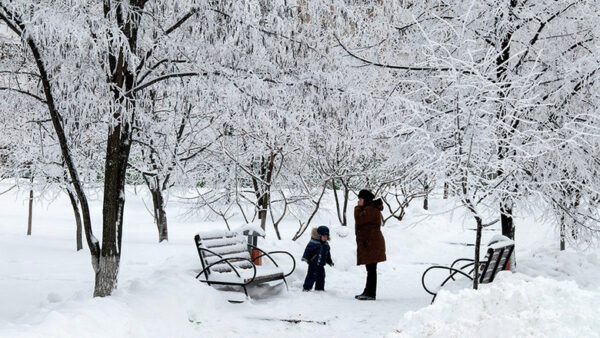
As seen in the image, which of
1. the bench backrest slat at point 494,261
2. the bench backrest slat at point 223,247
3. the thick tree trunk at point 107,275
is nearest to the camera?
the thick tree trunk at point 107,275

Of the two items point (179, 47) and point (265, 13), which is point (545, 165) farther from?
point (179, 47)

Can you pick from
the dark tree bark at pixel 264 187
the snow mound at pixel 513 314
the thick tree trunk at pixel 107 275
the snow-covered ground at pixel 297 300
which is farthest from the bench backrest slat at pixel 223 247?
the dark tree bark at pixel 264 187

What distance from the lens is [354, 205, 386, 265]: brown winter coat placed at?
838 cm

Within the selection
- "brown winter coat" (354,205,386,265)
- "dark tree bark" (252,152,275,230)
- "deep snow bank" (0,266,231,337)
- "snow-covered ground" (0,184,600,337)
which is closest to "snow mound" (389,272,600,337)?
"snow-covered ground" (0,184,600,337)

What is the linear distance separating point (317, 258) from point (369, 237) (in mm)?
845

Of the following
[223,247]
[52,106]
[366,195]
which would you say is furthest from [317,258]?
[52,106]

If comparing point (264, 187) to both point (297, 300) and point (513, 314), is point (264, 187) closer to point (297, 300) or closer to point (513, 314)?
point (297, 300)

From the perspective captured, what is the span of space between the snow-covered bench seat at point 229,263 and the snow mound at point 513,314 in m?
3.64

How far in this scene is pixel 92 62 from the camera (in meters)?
6.42

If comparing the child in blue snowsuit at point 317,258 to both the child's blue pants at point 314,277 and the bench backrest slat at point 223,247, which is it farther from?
the bench backrest slat at point 223,247

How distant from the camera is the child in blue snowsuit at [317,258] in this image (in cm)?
868

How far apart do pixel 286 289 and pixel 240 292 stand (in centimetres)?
69

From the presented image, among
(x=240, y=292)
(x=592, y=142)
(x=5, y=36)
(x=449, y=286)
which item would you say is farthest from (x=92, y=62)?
(x=592, y=142)

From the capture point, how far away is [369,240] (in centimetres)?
842
